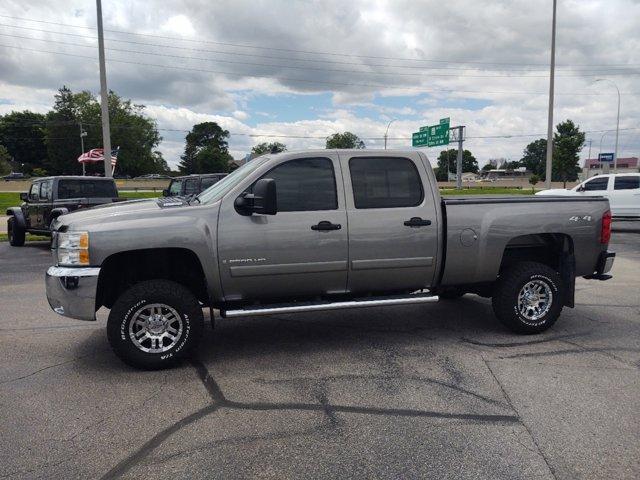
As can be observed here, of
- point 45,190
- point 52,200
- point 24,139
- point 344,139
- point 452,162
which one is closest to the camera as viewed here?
point 52,200

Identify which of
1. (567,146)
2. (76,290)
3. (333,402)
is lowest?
(333,402)

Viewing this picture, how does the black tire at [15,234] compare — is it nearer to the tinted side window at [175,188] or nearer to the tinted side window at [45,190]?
the tinted side window at [45,190]

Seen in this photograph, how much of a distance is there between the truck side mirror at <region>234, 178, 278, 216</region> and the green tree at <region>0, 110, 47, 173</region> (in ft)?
405

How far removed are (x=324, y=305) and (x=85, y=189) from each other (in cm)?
1056

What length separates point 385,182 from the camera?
203 inches

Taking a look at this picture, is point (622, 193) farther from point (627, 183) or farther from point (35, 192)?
Answer: point (35, 192)

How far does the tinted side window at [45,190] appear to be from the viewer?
1306 cm

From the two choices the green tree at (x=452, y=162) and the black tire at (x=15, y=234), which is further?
the green tree at (x=452, y=162)

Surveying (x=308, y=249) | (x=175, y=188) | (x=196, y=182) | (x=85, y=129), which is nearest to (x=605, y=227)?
(x=308, y=249)

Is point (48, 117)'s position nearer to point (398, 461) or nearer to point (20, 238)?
point (20, 238)

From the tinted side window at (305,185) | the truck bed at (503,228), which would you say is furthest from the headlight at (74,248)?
the truck bed at (503,228)

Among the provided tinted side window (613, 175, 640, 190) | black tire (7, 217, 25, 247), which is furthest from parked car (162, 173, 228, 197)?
tinted side window (613, 175, 640, 190)

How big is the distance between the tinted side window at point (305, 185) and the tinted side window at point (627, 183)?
1569 cm

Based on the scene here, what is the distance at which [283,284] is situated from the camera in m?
4.83
